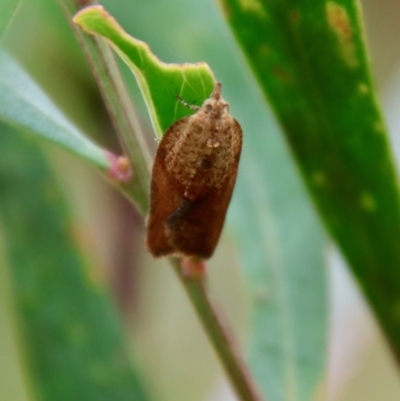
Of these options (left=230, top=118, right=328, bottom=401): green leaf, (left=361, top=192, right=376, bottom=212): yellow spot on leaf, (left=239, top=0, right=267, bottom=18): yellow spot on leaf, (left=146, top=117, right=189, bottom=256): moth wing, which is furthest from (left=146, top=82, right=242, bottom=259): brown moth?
(left=230, top=118, right=328, bottom=401): green leaf

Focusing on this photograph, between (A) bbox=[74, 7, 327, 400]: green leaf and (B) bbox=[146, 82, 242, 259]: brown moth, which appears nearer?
(B) bbox=[146, 82, 242, 259]: brown moth

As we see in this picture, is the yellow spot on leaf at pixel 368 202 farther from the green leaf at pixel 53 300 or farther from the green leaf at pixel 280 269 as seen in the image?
the green leaf at pixel 53 300

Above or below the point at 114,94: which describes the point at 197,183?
below

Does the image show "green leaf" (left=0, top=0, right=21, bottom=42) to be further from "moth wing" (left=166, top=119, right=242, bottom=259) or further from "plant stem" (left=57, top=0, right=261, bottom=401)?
"moth wing" (left=166, top=119, right=242, bottom=259)

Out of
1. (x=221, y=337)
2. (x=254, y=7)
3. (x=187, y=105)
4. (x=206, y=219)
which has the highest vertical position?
(x=254, y=7)

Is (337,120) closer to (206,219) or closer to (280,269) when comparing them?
(206,219)

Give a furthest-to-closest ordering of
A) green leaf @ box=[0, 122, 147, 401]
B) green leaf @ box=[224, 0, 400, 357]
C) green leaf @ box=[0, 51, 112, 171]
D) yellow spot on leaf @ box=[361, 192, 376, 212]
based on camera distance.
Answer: green leaf @ box=[0, 122, 147, 401] → yellow spot on leaf @ box=[361, 192, 376, 212] → green leaf @ box=[224, 0, 400, 357] → green leaf @ box=[0, 51, 112, 171]

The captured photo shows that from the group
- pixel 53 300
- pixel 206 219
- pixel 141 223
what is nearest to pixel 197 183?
pixel 206 219
